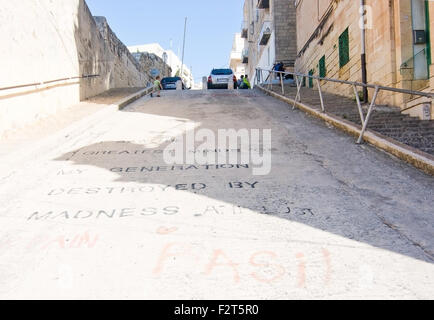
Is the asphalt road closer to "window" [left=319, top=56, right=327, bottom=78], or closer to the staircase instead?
the staircase

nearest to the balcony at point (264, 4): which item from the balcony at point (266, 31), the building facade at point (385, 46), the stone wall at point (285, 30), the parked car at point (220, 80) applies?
the balcony at point (266, 31)

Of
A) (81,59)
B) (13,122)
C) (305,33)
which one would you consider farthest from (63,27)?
(305,33)

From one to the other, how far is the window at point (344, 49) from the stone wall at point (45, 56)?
914cm

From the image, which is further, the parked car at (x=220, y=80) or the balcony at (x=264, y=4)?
the balcony at (x=264, y=4)

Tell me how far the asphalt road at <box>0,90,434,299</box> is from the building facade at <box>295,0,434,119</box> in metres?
4.07

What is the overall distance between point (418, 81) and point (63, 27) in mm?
10099

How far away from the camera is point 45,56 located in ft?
38.4

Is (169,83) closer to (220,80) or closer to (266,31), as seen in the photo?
(220,80)


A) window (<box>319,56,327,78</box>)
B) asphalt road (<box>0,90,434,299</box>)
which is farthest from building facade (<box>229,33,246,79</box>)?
asphalt road (<box>0,90,434,299</box>)

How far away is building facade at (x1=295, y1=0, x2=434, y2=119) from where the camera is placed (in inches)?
417

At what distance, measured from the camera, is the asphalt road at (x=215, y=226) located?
315cm

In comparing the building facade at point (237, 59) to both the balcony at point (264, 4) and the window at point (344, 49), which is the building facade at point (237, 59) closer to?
the balcony at point (264, 4)

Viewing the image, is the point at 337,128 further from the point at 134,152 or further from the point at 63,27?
the point at 63,27

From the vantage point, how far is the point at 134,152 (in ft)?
25.7
